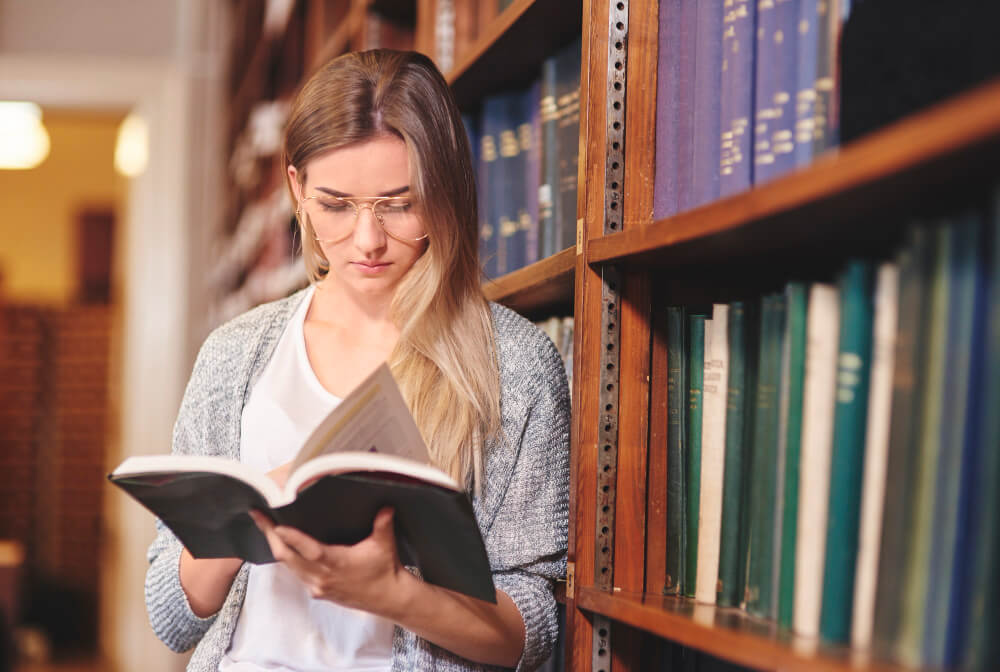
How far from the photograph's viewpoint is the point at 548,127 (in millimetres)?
1365

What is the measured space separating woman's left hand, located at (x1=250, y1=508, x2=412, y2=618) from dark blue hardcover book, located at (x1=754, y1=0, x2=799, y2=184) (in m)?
0.46

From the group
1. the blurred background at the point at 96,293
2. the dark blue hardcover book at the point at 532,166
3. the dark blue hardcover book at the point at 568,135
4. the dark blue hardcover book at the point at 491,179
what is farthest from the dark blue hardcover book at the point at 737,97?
the blurred background at the point at 96,293

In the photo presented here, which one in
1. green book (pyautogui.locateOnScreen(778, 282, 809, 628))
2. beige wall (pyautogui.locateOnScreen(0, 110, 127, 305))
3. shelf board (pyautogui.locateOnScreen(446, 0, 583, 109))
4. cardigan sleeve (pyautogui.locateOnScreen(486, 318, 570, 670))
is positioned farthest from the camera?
beige wall (pyautogui.locateOnScreen(0, 110, 127, 305))

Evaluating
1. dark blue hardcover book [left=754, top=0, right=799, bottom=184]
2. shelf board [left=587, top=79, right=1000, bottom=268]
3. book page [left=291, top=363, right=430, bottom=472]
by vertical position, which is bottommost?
book page [left=291, top=363, right=430, bottom=472]

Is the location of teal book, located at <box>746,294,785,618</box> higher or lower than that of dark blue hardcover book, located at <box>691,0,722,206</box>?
lower

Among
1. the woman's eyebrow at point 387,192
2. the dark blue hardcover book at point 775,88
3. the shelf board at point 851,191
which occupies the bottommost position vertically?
the shelf board at point 851,191

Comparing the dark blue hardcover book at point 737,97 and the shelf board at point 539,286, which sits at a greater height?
the dark blue hardcover book at point 737,97

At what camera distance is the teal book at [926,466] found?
0.64 metres

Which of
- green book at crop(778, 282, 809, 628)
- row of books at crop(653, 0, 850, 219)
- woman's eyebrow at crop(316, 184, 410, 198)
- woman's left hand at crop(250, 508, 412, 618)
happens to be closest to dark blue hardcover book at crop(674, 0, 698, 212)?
row of books at crop(653, 0, 850, 219)

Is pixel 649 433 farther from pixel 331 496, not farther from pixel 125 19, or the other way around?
pixel 125 19

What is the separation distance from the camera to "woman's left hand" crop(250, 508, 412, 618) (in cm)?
A: 89

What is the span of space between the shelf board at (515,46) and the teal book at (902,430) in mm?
670

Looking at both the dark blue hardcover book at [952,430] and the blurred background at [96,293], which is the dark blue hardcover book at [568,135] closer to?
the dark blue hardcover book at [952,430]

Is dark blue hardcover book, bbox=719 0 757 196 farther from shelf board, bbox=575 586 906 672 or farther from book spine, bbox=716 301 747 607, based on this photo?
shelf board, bbox=575 586 906 672
